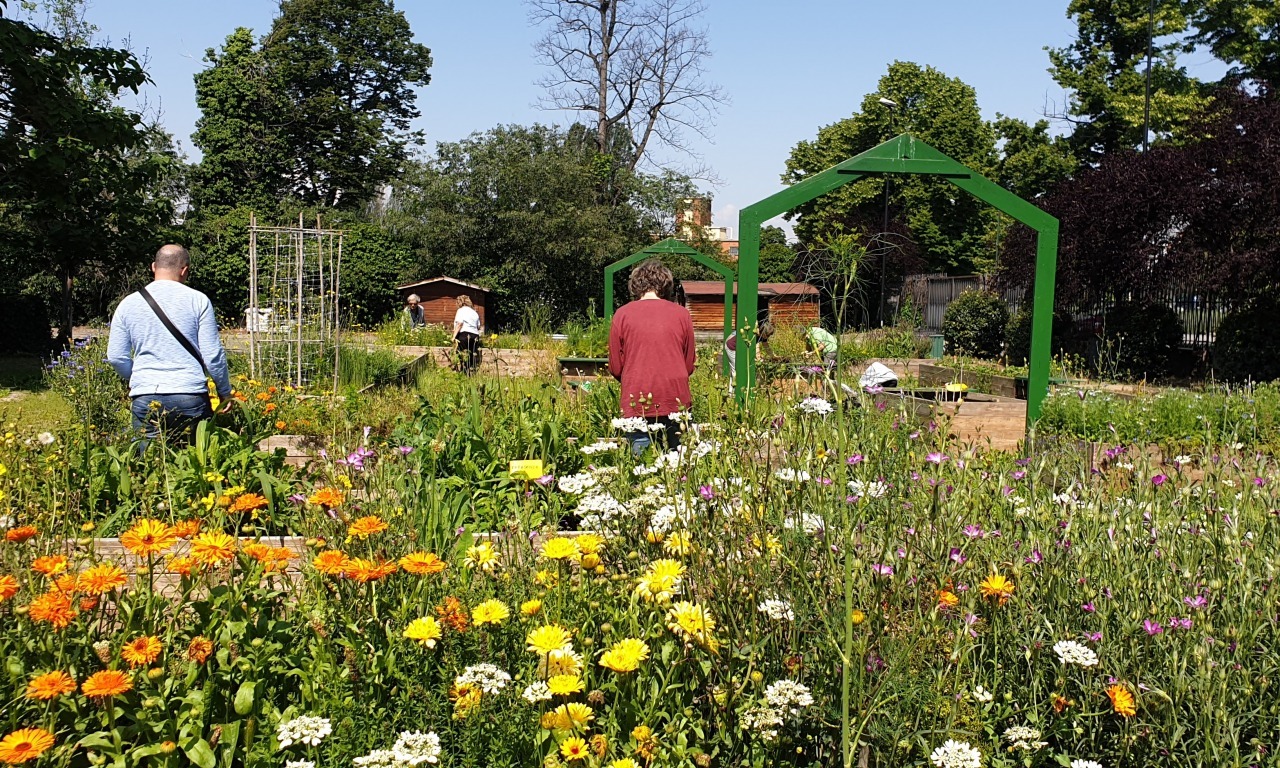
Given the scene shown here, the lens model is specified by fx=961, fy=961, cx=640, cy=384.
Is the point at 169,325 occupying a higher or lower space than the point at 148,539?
higher

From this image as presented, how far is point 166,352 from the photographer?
443 centimetres

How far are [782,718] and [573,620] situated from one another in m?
0.63

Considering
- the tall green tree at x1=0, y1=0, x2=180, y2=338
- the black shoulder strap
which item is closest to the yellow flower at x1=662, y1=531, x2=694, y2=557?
the black shoulder strap

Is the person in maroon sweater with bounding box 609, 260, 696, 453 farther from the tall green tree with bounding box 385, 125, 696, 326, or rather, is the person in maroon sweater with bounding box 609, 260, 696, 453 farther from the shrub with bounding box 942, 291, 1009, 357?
the tall green tree with bounding box 385, 125, 696, 326

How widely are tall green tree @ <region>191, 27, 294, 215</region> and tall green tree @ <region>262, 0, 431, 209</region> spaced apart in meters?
0.83

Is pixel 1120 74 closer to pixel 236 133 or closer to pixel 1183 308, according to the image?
pixel 1183 308

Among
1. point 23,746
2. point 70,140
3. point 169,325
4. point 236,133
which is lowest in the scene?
point 23,746

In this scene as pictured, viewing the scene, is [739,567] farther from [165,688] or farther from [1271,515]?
[1271,515]

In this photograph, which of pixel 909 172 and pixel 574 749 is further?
pixel 909 172

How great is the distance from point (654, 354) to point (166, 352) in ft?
7.55

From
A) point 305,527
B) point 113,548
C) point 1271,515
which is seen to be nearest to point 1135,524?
point 1271,515

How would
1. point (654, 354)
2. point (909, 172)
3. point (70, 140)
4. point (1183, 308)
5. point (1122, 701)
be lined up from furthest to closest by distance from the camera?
point (1183, 308) < point (70, 140) < point (909, 172) < point (654, 354) < point (1122, 701)

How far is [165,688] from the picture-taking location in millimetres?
1868

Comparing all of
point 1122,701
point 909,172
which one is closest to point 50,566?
point 1122,701
